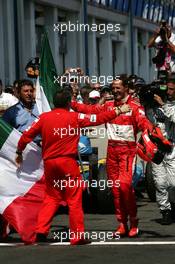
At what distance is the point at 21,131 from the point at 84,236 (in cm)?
160

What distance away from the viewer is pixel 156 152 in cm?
1095

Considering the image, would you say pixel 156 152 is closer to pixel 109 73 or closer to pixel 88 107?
pixel 88 107

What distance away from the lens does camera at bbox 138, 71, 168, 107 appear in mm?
12242

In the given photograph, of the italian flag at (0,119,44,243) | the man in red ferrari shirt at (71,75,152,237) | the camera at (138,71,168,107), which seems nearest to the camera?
the italian flag at (0,119,44,243)

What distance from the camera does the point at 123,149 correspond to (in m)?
11.3

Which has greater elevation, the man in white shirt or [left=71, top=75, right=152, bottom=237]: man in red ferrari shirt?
the man in white shirt

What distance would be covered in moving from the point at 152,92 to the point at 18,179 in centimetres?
222

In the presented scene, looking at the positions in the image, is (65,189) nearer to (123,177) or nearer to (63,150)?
(63,150)

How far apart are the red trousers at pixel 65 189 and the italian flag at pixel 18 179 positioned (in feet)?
1.01

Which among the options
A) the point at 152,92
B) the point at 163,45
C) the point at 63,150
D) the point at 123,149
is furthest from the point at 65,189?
the point at 163,45

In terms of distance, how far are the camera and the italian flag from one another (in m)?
1.70

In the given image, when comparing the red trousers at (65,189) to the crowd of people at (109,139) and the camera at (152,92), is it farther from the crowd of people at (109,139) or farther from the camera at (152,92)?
the camera at (152,92)

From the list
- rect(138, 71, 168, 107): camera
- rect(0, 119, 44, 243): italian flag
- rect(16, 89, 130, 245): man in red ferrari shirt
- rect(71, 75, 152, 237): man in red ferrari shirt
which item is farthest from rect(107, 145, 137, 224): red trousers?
rect(138, 71, 168, 107): camera

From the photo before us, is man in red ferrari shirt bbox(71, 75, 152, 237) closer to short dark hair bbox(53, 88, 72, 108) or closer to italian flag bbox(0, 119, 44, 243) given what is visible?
short dark hair bbox(53, 88, 72, 108)
